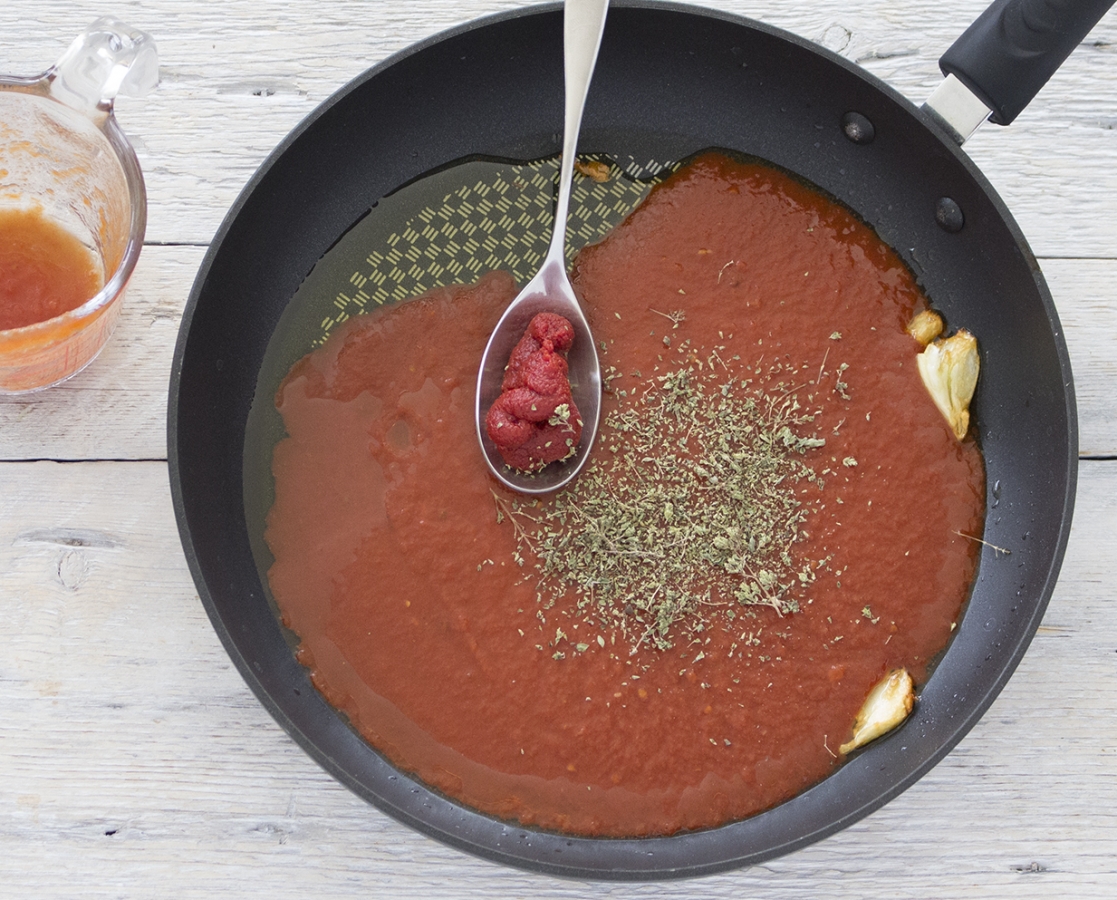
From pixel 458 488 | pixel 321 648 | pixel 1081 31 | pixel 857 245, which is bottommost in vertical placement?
pixel 321 648

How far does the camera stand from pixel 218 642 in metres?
1.36

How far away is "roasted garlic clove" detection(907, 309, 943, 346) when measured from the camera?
4.62ft

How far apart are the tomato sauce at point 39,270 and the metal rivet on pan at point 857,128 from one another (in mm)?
1197

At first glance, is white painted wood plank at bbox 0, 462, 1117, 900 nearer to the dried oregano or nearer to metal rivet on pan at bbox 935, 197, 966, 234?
the dried oregano

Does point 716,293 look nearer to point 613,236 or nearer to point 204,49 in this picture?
point 613,236

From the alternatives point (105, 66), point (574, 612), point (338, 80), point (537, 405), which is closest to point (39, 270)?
point (105, 66)

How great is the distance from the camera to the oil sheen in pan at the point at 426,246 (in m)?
1.38

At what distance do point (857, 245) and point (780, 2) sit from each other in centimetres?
41

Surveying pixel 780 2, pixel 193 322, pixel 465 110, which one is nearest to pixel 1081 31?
pixel 780 2

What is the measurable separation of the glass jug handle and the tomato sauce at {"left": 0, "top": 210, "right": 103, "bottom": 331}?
0.77 feet

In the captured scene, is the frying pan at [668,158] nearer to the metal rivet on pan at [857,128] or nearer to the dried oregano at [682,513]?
the metal rivet on pan at [857,128]

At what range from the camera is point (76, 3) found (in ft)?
4.57

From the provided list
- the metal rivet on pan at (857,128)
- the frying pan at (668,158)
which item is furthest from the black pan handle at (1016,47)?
the metal rivet on pan at (857,128)

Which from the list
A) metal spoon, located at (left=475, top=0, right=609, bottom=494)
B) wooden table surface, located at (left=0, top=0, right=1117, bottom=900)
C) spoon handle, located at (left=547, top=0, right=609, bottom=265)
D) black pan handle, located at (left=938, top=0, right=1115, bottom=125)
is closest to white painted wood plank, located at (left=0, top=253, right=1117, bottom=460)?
wooden table surface, located at (left=0, top=0, right=1117, bottom=900)
